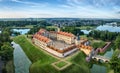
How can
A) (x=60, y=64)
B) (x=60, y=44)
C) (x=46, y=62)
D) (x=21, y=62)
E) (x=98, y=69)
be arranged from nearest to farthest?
(x=60, y=64), (x=98, y=69), (x=46, y=62), (x=21, y=62), (x=60, y=44)

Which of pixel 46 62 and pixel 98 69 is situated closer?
pixel 98 69

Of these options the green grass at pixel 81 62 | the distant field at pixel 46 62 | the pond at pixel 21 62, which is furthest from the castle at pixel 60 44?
the pond at pixel 21 62

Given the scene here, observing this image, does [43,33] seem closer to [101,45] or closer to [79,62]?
[101,45]

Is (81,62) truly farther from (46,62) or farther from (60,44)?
(60,44)

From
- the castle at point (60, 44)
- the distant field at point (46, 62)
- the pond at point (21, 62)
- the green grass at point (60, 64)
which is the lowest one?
the pond at point (21, 62)

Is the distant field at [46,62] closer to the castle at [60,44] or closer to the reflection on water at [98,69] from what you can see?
the reflection on water at [98,69]

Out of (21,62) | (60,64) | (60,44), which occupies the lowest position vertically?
(21,62)

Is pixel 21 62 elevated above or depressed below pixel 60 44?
below

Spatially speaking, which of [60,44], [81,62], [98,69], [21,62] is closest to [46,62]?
[21,62]

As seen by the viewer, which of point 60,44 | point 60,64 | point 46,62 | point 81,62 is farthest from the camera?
point 60,44

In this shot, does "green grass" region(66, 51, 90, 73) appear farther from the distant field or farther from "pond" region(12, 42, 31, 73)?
"pond" region(12, 42, 31, 73)

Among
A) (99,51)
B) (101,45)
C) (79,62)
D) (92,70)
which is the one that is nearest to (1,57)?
(79,62)
